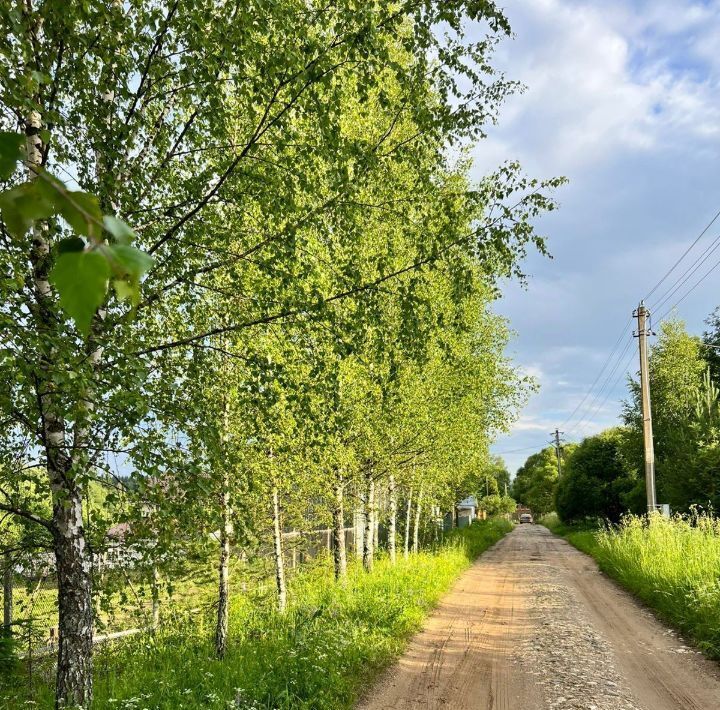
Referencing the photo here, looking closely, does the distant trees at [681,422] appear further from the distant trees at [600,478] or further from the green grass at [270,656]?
the green grass at [270,656]

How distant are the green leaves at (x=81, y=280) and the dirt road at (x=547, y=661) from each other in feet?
20.9

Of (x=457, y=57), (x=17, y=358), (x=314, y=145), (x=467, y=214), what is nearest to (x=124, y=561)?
(x=17, y=358)

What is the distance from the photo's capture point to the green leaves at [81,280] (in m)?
0.70

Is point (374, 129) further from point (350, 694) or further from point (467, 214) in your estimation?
point (350, 694)

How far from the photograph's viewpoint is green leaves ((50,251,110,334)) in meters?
0.70

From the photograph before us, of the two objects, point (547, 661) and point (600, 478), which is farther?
point (600, 478)

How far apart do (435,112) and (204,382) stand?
3.34m

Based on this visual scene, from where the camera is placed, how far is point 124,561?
4.90m

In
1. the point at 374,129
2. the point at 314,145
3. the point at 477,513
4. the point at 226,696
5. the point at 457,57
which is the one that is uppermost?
the point at 374,129

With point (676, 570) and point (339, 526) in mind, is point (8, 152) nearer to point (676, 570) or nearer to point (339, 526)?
point (339, 526)

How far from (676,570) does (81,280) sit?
39.9 ft

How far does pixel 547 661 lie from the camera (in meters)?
7.15

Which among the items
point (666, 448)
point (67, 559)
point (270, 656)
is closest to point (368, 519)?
point (270, 656)

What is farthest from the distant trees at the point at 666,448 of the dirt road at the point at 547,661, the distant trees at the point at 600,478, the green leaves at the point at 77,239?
the green leaves at the point at 77,239
